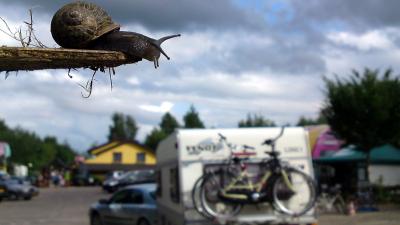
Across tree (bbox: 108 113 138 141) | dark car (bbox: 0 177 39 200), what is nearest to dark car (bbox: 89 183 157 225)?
dark car (bbox: 0 177 39 200)

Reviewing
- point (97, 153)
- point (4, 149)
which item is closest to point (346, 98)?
point (4, 149)

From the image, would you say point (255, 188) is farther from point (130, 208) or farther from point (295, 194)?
point (130, 208)

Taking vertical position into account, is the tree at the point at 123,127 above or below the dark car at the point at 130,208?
above

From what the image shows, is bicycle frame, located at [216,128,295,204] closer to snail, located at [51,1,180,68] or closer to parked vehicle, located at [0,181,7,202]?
snail, located at [51,1,180,68]

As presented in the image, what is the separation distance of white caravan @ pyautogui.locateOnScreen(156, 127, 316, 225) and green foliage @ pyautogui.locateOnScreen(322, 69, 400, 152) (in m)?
15.0

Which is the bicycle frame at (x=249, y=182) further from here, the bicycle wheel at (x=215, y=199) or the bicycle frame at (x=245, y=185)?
the bicycle wheel at (x=215, y=199)

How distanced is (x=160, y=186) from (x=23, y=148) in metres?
71.7

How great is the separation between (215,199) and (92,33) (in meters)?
9.03

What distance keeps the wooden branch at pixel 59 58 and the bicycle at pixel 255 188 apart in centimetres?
867

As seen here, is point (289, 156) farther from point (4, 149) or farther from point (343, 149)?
point (4, 149)

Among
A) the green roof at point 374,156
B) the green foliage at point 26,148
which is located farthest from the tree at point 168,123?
the green roof at point 374,156

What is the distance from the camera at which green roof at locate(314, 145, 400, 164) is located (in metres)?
30.3

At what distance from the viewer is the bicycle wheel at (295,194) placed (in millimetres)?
11891

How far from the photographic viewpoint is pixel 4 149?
5916cm
